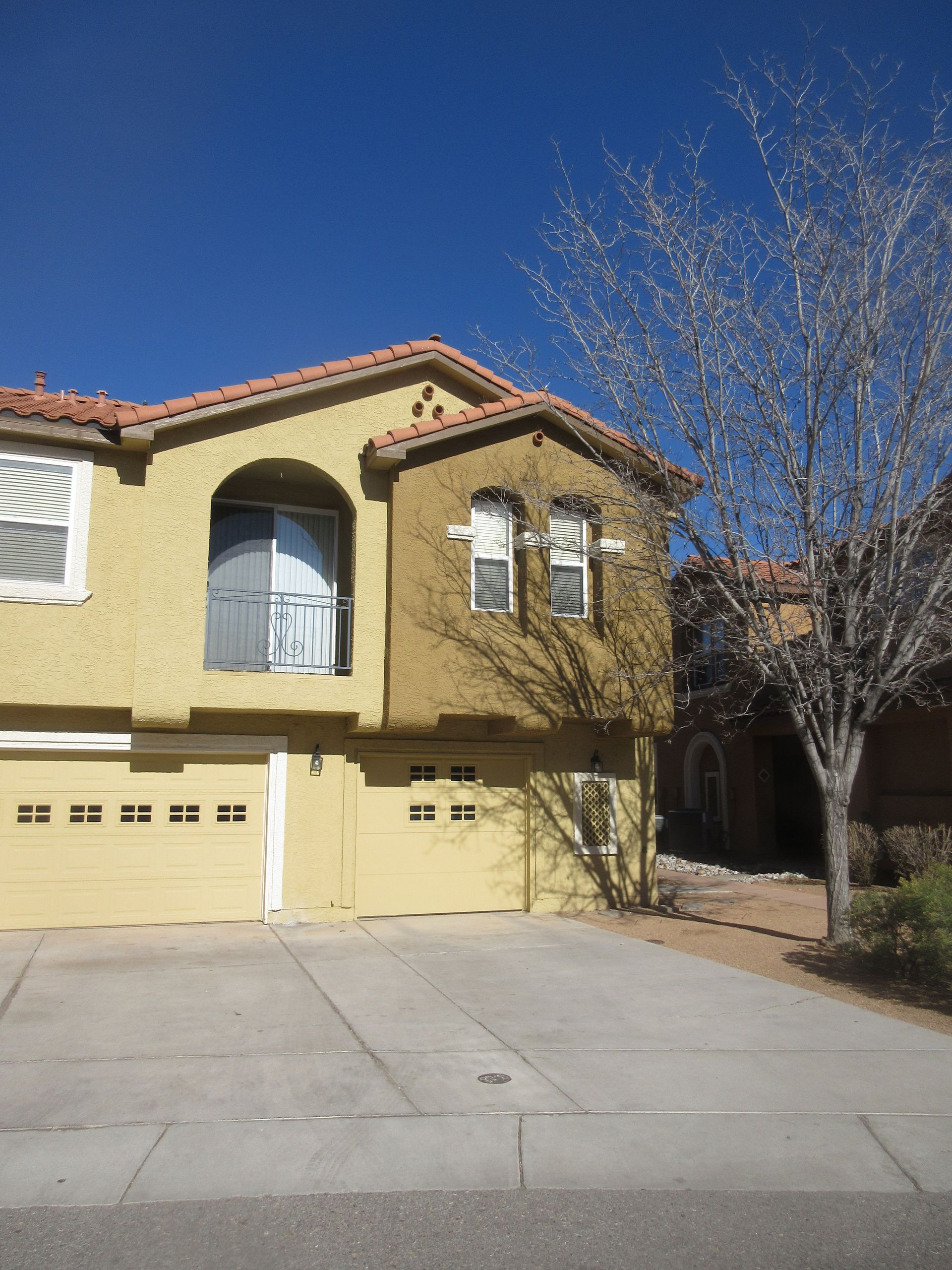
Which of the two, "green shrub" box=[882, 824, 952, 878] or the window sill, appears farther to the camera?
"green shrub" box=[882, 824, 952, 878]

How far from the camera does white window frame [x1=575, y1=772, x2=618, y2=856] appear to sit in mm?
13555

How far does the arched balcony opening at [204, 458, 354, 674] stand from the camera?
1228cm

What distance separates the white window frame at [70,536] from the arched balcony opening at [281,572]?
1.49 meters

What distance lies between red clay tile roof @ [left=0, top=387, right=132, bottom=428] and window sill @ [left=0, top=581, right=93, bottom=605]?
1.86 meters

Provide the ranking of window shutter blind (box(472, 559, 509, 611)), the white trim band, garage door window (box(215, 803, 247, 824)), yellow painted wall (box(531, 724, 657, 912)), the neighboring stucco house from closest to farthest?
1. the white trim band
2. garage door window (box(215, 803, 247, 824))
3. window shutter blind (box(472, 559, 509, 611))
4. yellow painted wall (box(531, 724, 657, 912))
5. the neighboring stucco house

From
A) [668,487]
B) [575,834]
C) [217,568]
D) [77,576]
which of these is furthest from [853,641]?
[77,576]

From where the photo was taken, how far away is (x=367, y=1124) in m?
5.56

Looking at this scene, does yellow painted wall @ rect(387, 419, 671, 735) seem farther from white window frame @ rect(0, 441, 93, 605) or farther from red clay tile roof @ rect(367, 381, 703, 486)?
white window frame @ rect(0, 441, 93, 605)

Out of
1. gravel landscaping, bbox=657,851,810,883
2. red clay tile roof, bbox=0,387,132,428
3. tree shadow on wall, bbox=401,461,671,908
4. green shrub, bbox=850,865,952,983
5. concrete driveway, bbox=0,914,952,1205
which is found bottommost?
concrete driveway, bbox=0,914,952,1205

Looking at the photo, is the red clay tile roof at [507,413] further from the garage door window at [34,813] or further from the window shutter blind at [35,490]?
the garage door window at [34,813]

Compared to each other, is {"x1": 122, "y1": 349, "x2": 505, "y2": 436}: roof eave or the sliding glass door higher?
{"x1": 122, "y1": 349, "x2": 505, "y2": 436}: roof eave

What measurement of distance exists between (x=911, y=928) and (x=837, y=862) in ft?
5.63

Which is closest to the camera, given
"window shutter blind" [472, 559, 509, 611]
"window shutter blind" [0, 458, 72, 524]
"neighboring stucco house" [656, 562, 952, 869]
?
"window shutter blind" [0, 458, 72, 524]

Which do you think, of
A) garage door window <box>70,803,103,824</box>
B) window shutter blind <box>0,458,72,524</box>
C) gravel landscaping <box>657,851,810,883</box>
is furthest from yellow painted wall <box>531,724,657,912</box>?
window shutter blind <box>0,458,72,524</box>
